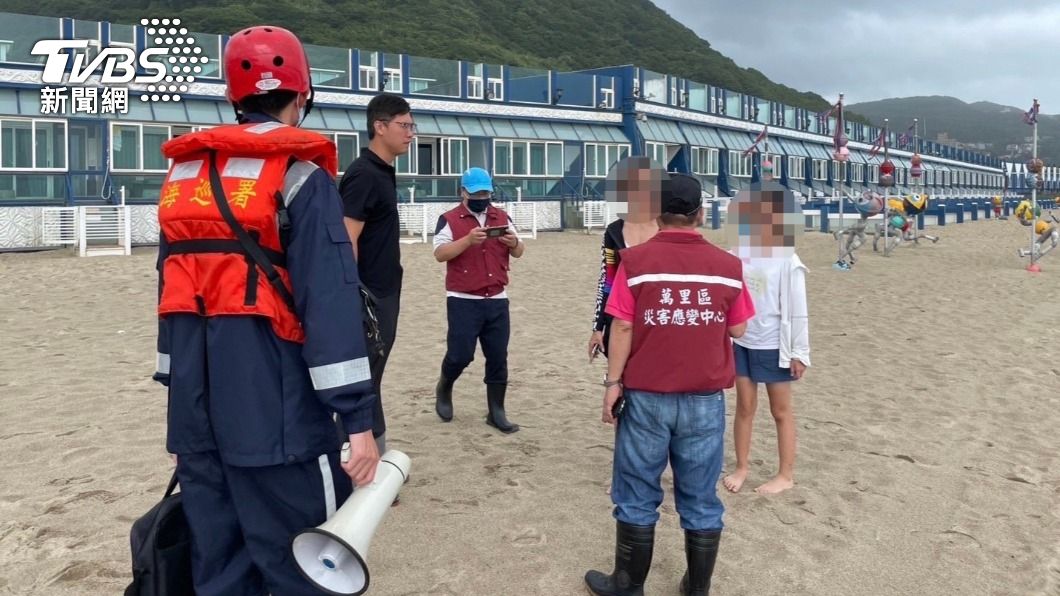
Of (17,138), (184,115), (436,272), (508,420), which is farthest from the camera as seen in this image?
(184,115)

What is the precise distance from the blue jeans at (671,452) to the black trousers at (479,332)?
7.25 feet

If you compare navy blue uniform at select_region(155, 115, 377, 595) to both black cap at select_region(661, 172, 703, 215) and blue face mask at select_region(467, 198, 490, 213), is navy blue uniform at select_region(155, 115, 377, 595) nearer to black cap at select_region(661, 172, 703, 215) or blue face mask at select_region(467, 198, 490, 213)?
black cap at select_region(661, 172, 703, 215)

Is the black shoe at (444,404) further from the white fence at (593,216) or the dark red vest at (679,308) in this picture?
the white fence at (593,216)

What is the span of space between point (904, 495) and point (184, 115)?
20.8m

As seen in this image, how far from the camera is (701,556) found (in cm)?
330

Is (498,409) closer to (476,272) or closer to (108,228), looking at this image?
(476,272)

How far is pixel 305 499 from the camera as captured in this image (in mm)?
2340

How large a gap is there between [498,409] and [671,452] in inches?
96.6

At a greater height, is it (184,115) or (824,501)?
(184,115)

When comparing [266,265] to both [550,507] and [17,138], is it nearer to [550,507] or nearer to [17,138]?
[550,507]

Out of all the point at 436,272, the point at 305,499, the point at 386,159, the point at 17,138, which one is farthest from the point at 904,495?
the point at 17,138

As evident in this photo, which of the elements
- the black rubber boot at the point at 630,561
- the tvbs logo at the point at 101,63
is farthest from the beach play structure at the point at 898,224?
the black rubber boot at the point at 630,561

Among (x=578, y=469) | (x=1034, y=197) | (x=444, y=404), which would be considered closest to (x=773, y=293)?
(x=578, y=469)

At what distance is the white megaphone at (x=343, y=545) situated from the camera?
2197 millimetres
